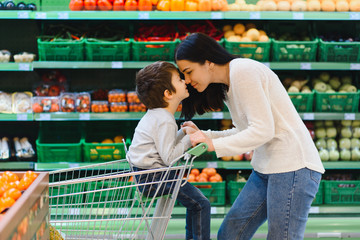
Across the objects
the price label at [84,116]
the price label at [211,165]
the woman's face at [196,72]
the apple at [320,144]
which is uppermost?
the woman's face at [196,72]

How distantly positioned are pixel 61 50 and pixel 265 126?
2.43 meters

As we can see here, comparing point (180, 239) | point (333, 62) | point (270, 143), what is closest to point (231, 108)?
point (270, 143)

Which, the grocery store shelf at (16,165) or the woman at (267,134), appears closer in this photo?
the woman at (267,134)

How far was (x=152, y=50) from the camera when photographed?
12.9 ft

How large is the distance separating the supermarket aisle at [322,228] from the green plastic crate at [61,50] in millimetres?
1531

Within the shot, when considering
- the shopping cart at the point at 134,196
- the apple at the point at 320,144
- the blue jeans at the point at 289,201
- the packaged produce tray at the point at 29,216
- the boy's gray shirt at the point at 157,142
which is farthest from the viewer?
the apple at the point at 320,144

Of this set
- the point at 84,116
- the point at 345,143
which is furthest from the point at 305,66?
the point at 84,116

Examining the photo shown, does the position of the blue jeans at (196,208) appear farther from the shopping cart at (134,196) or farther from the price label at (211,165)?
the price label at (211,165)

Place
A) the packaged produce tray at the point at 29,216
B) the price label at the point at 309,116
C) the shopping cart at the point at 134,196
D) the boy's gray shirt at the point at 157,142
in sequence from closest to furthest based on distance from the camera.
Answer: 1. the packaged produce tray at the point at 29,216
2. the shopping cart at the point at 134,196
3. the boy's gray shirt at the point at 157,142
4. the price label at the point at 309,116

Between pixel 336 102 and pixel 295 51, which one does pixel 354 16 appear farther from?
pixel 336 102

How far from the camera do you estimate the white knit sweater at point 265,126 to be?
191 centimetres

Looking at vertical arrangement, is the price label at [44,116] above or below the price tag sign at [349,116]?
below

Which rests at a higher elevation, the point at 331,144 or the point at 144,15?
the point at 144,15

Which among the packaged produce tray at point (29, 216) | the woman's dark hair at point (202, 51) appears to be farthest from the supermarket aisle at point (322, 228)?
the packaged produce tray at point (29, 216)
